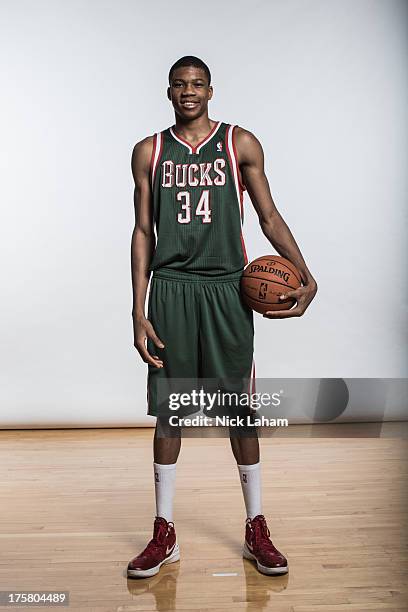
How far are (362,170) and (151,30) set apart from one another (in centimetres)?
131

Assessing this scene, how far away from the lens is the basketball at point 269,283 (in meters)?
2.29

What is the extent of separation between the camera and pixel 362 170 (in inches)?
169

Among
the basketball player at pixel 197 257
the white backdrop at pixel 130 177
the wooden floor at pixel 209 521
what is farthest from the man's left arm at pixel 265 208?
the white backdrop at pixel 130 177

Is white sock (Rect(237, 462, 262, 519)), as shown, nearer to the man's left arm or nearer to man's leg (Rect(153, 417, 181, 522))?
man's leg (Rect(153, 417, 181, 522))

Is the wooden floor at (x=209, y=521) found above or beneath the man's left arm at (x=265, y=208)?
beneath

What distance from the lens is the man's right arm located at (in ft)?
7.68

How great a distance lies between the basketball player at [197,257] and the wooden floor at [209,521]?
0.41 ft

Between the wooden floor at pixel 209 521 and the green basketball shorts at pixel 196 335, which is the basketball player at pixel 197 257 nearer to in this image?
the green basketball shorts at pixel 196 335

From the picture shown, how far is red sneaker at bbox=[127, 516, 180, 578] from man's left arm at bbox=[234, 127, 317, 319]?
0.70 meters

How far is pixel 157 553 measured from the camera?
92.0 inches

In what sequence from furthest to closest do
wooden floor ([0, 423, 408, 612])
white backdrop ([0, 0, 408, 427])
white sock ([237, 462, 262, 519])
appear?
white backdrop ([0, 0, 408, 427]) < white sock ([237, 462, 262, 519]) < wooden floor ([0, 423, 408, 612])

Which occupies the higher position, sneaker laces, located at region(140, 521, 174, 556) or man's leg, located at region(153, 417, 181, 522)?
man's leg, located at region(153, 417, 181, 522)

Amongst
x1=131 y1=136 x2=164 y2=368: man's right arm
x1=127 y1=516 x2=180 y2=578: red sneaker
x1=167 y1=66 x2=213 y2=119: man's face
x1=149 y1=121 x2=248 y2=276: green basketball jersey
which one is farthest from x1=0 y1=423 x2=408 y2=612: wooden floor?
x1=167 y1=66 x2=213 y2=119: man's face

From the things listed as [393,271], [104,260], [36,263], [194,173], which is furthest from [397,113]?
[194,173]
